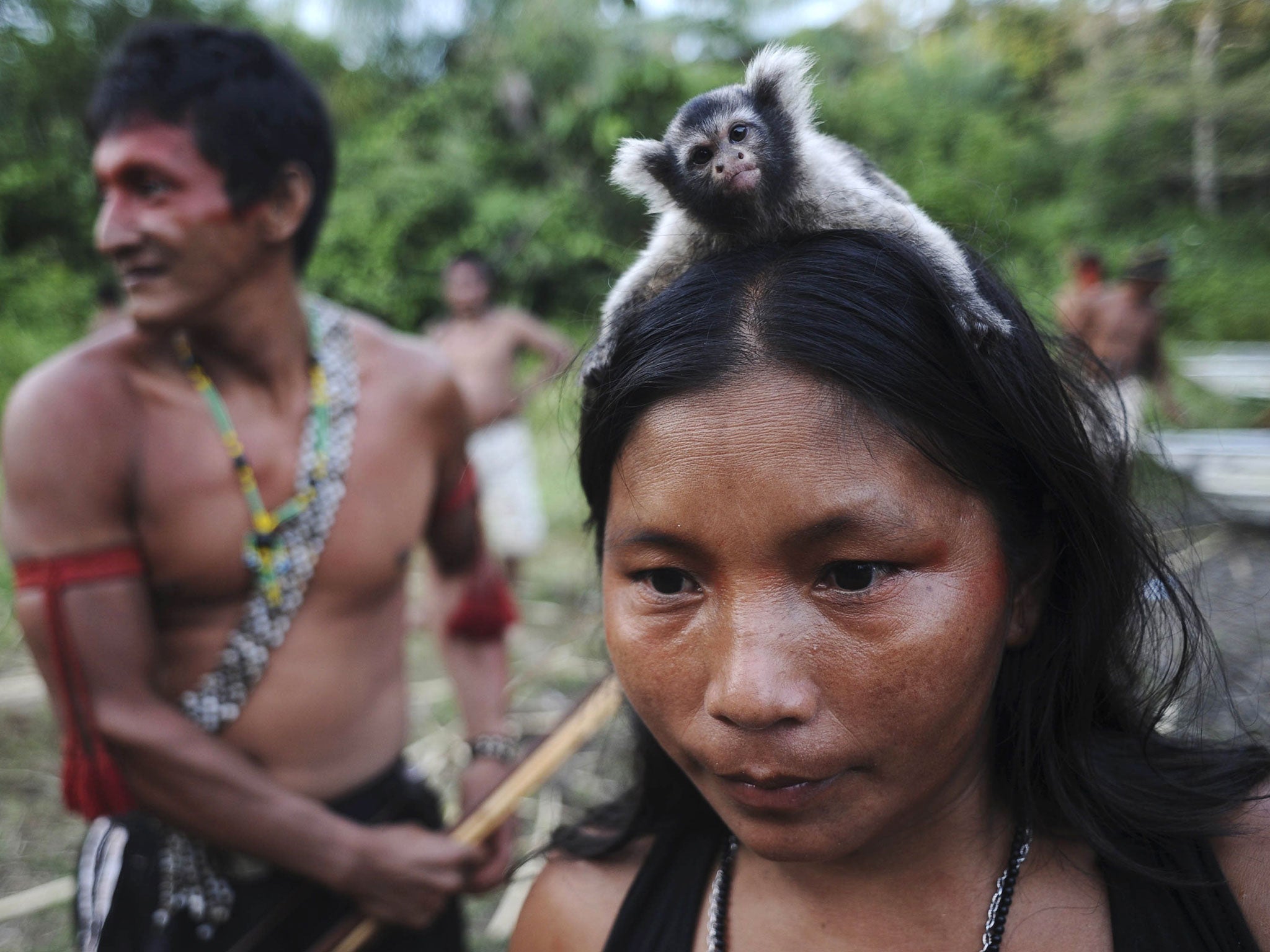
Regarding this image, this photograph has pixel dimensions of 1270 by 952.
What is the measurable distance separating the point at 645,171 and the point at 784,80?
34 centimetres

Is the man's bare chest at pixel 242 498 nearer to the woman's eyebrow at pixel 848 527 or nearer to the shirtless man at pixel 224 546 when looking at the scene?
the shirtless man at pixel 224 546

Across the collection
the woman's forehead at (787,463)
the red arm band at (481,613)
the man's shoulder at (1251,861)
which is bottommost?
the red arm band at (481,613)

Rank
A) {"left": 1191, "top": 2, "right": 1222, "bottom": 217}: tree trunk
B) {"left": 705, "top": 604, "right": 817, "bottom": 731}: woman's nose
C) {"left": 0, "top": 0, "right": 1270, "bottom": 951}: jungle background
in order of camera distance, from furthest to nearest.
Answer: {"left": 1191, "top": 2, "right": 1222, "bottom": 217}: tree trunk < {"left": 0, "top": 0, "right": 1270, "bottom": 951}: jungle background < {"left": 705, "top": 604, "right": 817, "bottom": 731}: woman's nose

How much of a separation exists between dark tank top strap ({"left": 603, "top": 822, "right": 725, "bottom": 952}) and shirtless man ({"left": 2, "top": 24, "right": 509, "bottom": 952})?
913mm

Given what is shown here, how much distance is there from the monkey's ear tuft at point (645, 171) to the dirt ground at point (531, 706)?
0.55 meters

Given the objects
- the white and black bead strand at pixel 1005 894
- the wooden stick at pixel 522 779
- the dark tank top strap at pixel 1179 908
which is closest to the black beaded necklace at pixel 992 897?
the white and black bead strand at pixel 1005 894

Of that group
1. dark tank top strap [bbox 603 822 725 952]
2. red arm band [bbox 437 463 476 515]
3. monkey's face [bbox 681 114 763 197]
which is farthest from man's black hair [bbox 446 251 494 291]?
dark tank top strap [bbox 603 822 725 952]

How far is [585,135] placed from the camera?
51.2 feet

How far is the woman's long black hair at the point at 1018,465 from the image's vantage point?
3.52 feet

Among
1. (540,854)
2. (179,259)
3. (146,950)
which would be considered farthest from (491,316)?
(540,854)

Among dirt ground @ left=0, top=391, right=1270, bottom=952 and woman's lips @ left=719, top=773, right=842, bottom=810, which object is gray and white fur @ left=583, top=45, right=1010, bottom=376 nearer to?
dirt ground @ left=0, top=391, right=1270, bottom=952

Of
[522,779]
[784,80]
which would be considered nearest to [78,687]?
[522,779]

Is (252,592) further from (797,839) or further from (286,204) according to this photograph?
(797,839)

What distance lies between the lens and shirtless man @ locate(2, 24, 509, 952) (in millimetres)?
1902
